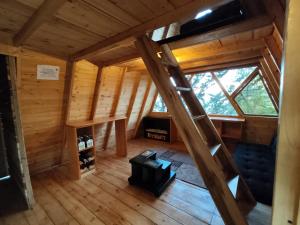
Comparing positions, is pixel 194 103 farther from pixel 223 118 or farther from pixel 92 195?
pixel 223 118

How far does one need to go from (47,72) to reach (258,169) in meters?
3.30

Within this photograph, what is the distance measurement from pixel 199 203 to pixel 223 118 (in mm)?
2294

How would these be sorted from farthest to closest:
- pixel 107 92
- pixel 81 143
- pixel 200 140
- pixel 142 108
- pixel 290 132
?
1. pixel 142 108
2. pixel 107 92
3. pixel 81 143
4. pixel 200 140
5. pixel 290 132

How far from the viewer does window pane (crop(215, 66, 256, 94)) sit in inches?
132

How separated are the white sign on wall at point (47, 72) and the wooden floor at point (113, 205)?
1.66 m

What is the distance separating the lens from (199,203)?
200 centimetres

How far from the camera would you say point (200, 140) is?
1323 mm

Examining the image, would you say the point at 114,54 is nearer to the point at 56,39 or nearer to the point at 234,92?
the point at 56,39

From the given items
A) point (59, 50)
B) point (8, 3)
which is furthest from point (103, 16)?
point (59, 50)

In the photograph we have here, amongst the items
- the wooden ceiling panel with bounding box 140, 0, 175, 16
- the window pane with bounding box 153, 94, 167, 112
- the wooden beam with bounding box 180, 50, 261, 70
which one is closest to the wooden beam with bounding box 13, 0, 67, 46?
the wooden ceiling panel with bounding box 140, 0, 175, 16

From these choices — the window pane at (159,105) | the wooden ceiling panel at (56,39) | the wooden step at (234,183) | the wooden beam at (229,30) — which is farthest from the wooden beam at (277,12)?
the window pane at (159,105)

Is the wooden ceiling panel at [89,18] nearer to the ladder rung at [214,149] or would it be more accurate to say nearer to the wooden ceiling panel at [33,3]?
the wooden ceiling panel at [33,3]

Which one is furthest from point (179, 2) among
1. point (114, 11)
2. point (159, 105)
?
point (159, 105)

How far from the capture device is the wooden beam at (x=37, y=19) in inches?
43.5
